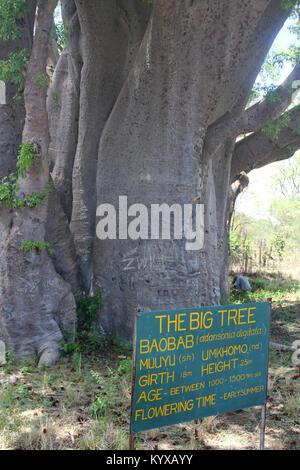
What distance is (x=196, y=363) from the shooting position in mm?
3465

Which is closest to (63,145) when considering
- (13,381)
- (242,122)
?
(242,122)

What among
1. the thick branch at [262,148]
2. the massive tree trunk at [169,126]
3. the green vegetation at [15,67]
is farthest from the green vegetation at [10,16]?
the thick branch at [262,148]

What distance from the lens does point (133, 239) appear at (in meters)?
7.06

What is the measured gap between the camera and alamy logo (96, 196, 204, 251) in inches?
270

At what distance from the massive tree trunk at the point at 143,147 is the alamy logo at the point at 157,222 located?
0.03 meters

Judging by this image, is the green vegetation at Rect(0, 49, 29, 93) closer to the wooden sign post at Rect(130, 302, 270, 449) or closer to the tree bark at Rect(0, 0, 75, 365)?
the tree bark at Rect(0, 0, 75, 365)

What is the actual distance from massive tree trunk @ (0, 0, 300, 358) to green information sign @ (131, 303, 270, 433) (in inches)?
119

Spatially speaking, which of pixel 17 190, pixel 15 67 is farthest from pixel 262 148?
pixel 17 190

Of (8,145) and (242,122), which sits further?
(242,122)

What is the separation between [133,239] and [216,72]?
266cm

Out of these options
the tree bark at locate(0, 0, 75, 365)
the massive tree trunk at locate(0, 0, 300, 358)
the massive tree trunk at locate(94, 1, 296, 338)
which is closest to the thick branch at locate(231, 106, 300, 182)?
the massive tree trunk at locate(0, 0, 300, 358)

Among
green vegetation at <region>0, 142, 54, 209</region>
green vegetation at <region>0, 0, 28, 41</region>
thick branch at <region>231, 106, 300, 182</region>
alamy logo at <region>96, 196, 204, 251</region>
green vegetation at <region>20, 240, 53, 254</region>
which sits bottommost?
green vegetation at <region>20, 240, 53, 254</region>

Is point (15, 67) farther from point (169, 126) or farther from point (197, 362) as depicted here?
point (197, 362)
